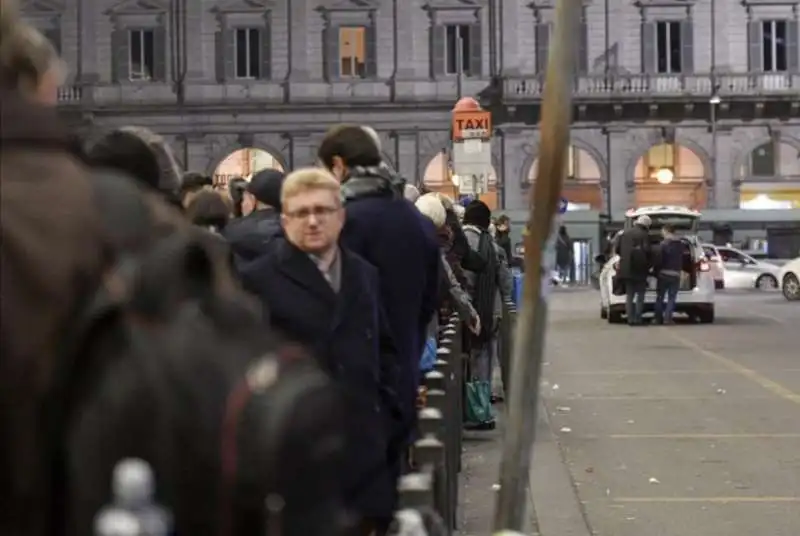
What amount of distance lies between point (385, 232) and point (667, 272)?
21.9 m

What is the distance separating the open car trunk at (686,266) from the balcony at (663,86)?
95.2ft

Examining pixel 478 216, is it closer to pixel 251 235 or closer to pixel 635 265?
pixel 251 235

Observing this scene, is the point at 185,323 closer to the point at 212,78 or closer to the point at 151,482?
the point at 151,482

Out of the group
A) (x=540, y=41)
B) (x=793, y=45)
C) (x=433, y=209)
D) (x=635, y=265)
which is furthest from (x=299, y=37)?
(x=433, y=209)

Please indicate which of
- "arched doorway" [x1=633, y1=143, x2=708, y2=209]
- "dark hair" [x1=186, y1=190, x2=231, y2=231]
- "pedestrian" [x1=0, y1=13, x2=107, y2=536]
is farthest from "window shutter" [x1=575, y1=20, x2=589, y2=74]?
"pedestrian" [x1=0, y1=13, x2=107, y2=536]

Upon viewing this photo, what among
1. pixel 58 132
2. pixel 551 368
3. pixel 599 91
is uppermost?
pixel 599 91

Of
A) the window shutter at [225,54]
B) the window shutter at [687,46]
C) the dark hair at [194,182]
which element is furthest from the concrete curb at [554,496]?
the window shutter at [225,54]

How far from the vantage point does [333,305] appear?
17.8 feet

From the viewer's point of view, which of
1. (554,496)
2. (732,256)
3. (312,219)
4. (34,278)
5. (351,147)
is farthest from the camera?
(732,256)

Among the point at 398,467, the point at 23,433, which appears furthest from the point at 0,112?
the point at 398,467

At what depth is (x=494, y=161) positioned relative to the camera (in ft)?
189

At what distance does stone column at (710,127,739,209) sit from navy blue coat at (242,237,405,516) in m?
52.8

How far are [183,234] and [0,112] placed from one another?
0.31 meters

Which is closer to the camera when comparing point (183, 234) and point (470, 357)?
point (183, 234)
